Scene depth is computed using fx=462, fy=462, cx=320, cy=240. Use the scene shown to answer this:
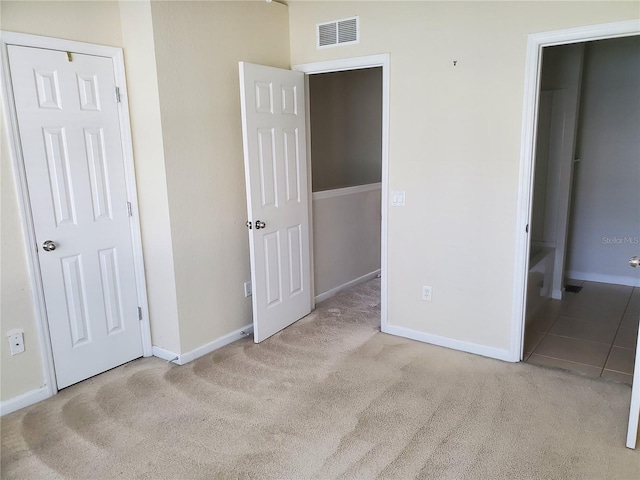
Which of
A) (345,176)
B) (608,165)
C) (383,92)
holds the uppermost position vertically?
(383,92)

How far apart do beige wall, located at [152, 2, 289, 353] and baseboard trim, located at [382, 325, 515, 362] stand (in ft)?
3.88

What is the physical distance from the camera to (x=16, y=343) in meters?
2.60

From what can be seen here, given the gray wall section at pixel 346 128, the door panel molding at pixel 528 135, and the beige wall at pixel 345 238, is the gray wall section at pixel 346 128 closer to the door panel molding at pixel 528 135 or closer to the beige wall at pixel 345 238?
the beige wall at pixel 345 238

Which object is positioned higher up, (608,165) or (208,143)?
(208,143)

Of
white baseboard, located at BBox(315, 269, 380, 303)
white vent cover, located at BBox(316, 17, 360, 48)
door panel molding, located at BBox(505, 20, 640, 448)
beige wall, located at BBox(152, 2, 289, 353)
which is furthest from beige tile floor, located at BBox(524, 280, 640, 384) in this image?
white vent cover, located at BBox(316, 17, 360, 48)

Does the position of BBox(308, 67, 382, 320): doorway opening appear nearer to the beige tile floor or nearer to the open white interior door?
the open white interior door

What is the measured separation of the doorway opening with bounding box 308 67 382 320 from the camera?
14.4ft

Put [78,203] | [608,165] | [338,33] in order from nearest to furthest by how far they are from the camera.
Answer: [78,203] < [338,33] < [608,165]

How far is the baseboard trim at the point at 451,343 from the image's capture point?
3131mm

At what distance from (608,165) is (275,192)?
3421mm

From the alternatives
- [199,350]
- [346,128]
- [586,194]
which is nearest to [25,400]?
[199,350]

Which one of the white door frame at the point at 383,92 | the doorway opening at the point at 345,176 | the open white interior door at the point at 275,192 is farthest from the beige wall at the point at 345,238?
the white door frame at the point at 383,92

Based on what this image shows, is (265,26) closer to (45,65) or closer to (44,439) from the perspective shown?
(45,65)

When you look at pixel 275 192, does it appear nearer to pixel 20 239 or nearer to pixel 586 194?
pixel 20 239
